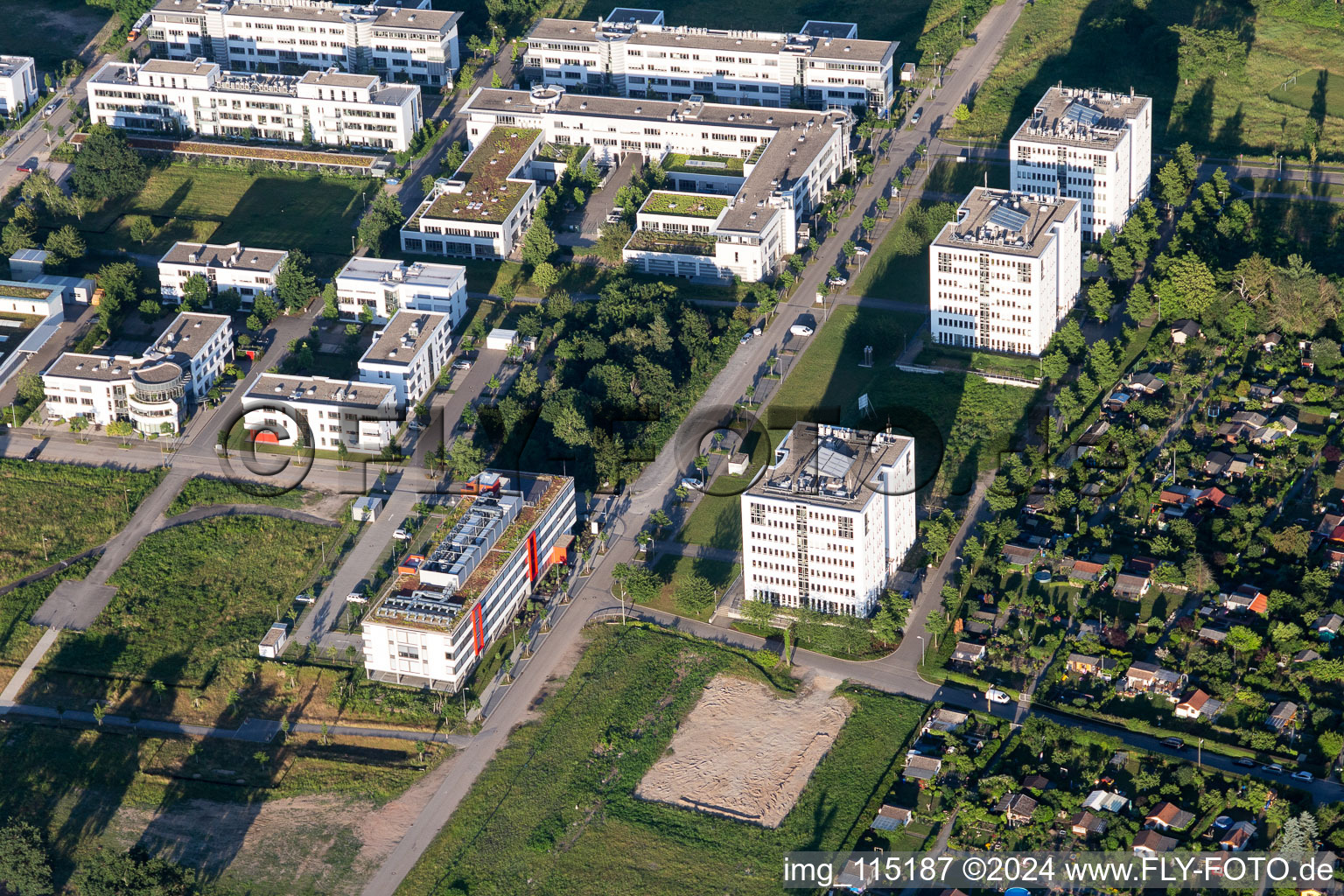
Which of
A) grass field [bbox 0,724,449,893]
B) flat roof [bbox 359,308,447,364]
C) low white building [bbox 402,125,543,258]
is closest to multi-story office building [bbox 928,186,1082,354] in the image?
low white building [bbox 402,125,543,258]

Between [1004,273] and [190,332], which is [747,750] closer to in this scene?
[1004,273]

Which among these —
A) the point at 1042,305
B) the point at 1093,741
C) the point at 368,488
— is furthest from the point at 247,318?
the point at 1093,741

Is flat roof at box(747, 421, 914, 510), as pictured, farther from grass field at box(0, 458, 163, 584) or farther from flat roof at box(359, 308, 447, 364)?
grass field at box(0, 458, 163, 584)

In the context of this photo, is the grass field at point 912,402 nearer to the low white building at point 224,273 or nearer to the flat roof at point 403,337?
the flat roof at point 403,337

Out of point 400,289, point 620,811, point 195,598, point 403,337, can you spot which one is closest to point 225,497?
point 195,598

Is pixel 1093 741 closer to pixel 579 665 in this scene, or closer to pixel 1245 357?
pixel 579 665

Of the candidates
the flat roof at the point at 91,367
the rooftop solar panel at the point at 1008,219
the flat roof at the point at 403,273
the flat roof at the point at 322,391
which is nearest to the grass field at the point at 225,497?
the flat roof at the point at 322,391

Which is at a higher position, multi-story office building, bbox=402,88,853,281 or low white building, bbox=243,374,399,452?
multi-story office building, bbox=402,88,853,281
